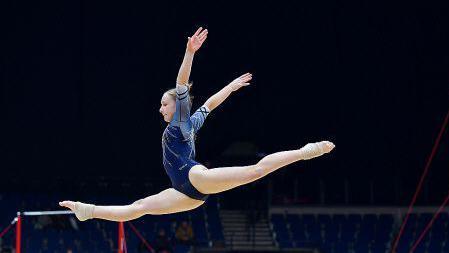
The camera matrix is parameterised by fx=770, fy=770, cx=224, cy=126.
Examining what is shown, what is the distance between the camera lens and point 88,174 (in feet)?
59.4

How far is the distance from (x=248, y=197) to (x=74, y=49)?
6.08 meters

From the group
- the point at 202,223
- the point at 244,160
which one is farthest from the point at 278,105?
the point at 202,223

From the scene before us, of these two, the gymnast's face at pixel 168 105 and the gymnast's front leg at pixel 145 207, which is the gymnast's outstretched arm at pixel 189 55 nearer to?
the gymnast's face at pixel 168 105

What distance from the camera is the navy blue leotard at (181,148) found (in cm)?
635

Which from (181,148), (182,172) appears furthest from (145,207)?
(181,148)

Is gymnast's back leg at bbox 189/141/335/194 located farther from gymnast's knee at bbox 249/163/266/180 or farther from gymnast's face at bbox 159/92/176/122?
gymnast's face at bbox 159/92/176/122

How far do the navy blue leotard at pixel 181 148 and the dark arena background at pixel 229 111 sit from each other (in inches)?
367

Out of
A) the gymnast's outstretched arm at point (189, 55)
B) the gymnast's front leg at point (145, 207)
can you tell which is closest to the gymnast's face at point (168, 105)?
the gymnast's outstretched arm at point (189, 55)

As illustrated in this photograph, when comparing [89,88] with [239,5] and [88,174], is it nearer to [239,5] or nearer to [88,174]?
[88,174]

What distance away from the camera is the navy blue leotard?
20.8 ft

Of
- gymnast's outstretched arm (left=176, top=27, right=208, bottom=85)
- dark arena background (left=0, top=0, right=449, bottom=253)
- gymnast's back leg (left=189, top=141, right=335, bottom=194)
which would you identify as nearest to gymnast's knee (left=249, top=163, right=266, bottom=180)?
gymnast's back leg (left=189, top=141, right=335, bottom=194)

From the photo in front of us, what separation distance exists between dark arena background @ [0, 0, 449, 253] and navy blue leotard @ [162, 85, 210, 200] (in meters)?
9.31

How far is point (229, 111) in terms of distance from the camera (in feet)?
60.7

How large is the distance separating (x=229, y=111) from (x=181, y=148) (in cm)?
1207
